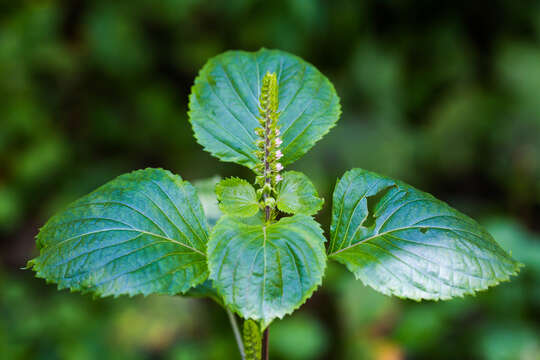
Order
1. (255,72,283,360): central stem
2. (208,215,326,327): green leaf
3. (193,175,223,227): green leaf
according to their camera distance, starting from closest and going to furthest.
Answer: (208,215,326,327): green leaf → (255,72,283,360): central stem → (193,175,223,227): green leaf

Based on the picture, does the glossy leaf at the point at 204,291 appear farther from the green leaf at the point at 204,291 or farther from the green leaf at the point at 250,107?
the green leaf at the point at 250,107

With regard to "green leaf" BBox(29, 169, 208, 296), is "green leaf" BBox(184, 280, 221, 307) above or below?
below

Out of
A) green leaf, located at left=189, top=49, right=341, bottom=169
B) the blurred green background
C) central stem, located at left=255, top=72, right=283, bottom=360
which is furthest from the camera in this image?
the blurred green background

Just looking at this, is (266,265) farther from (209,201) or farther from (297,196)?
(209,201)

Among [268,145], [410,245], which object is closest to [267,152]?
[268,145]

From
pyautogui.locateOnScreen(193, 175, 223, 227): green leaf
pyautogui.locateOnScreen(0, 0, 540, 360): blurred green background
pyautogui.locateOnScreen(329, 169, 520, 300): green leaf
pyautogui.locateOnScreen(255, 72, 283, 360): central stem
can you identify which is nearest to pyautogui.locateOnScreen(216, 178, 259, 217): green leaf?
pyautogui.locateOnScreen(255, 72, 283, 360): central stem

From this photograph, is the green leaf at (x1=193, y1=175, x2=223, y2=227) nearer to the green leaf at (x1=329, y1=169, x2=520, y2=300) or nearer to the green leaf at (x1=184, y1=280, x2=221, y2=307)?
the green leaf at (x1=184, y1=280, x2=221, y2=307)

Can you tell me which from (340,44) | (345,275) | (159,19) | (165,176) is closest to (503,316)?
(345,275)
